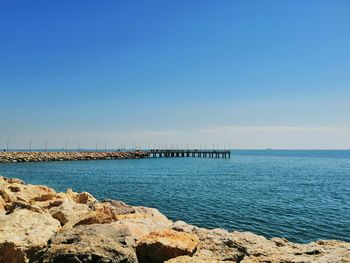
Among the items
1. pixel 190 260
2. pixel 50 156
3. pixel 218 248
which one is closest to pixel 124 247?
pixel 190 260

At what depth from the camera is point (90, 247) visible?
234 inches

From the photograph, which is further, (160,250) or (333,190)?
(333,190)

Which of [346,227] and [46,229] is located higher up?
[46,229]

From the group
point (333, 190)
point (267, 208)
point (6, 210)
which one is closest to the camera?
point (6, 210)

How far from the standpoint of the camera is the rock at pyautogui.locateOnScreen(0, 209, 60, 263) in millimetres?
6250

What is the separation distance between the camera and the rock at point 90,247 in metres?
5.79

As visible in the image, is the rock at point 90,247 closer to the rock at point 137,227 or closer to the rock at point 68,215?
the rock at point 137,227

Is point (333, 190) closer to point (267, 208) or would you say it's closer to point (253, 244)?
point (267, 208)

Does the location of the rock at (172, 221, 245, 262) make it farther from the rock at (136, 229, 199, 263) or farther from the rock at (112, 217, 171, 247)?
the rock at (112, 217, 171, 247)

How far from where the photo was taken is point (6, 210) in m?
10.6

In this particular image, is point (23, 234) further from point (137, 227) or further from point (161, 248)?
point (161, 248)

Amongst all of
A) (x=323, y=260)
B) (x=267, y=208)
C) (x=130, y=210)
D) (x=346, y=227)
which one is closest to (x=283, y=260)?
(x=323, y=260)

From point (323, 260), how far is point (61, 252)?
14.4 ft

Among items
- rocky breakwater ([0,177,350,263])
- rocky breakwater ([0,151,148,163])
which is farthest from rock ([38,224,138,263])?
rocky breakwater ([0,151,148,163])
